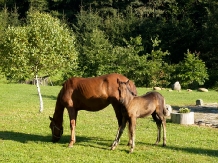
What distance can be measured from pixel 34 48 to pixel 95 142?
6.71 meters

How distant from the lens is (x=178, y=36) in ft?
123

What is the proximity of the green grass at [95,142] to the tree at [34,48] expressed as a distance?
2.14 m

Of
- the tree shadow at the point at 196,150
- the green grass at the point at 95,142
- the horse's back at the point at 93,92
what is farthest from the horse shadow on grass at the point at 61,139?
the tree shadow at the point at 196,150

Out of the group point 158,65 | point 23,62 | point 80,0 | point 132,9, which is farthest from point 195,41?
point 23,62

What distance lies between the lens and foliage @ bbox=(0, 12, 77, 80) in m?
15.3

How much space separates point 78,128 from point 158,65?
20.6 meters

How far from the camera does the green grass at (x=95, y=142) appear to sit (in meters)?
8.62

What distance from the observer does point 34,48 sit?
50.5 ft

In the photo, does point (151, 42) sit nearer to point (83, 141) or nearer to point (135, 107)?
point (83, 141)

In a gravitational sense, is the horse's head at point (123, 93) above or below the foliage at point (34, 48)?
below

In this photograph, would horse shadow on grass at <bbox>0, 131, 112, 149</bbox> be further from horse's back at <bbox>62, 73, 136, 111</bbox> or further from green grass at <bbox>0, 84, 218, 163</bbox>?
horse's back at <bbox>62, 73, 136, 111</bbox>

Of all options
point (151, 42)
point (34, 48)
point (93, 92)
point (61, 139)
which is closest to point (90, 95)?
point (93, 92)

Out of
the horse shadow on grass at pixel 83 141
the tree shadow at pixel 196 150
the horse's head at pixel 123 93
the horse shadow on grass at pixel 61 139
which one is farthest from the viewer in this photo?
the horse shadow on grass at pixel 61 139

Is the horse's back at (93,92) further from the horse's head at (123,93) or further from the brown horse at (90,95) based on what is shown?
the horse's head at (123,93)
